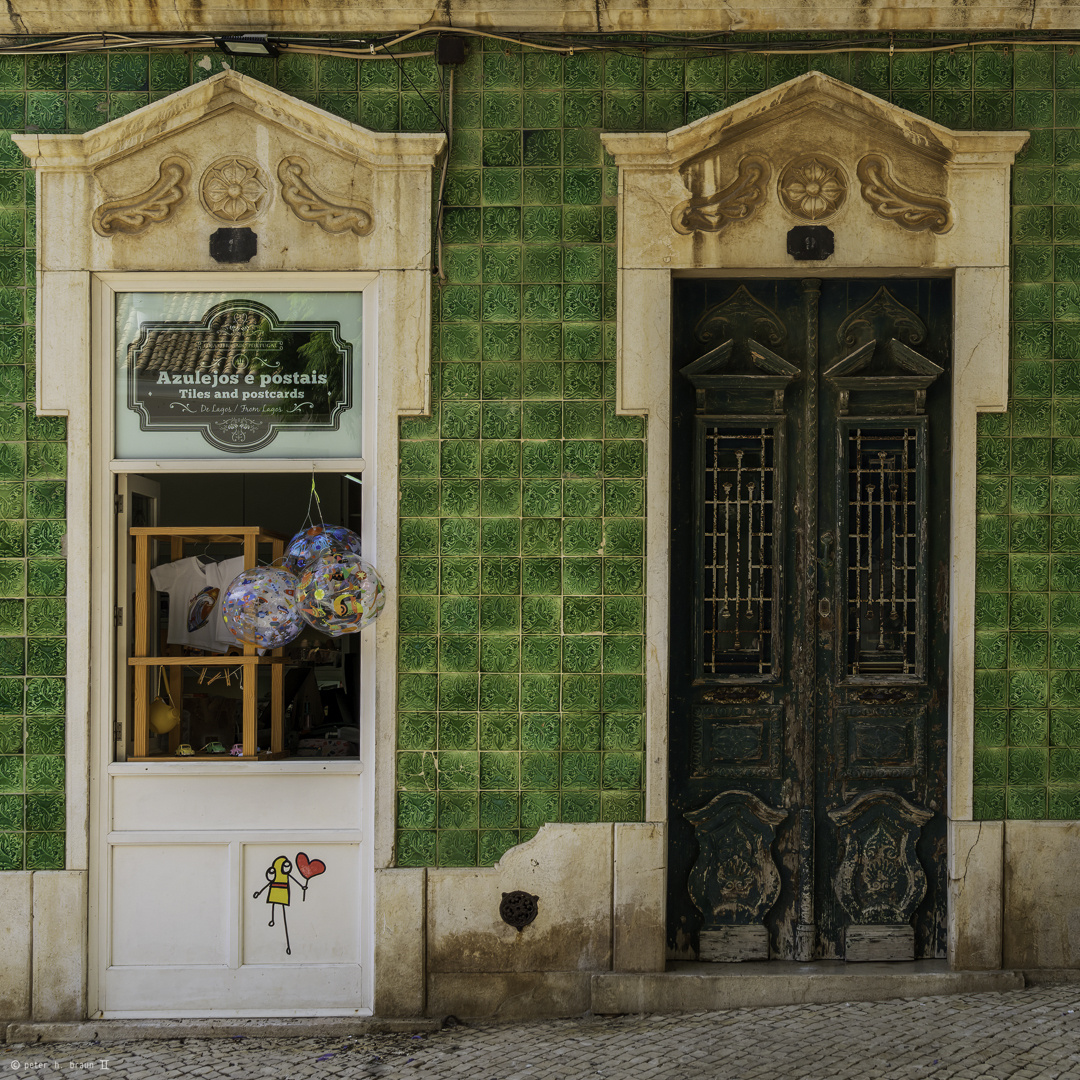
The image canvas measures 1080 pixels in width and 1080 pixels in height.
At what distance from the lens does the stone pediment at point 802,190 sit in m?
5.05

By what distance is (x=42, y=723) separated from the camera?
5.07 m

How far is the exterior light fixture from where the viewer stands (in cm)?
495

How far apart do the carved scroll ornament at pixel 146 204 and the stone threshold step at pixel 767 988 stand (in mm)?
4424

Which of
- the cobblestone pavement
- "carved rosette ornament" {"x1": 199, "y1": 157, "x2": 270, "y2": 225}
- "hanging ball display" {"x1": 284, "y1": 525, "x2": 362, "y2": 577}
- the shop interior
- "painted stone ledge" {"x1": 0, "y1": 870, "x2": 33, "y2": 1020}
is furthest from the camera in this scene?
the shop interior

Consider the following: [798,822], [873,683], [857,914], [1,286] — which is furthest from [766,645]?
[1,286]

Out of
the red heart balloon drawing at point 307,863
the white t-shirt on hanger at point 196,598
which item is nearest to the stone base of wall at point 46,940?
the red heart balloon drawing at point 307,863

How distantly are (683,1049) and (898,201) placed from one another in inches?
164

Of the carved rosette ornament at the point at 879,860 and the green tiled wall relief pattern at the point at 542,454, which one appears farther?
the carved rosette ornament at the point at 879,860

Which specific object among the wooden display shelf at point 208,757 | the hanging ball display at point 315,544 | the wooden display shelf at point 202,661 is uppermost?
the hanging ball display at point 315,544

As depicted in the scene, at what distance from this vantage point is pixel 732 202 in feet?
16.7

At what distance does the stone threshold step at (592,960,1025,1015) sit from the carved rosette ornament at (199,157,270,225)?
166 inches

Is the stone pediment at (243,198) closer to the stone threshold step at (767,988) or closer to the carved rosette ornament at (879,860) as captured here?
the carved rosette ornament at (879,860)

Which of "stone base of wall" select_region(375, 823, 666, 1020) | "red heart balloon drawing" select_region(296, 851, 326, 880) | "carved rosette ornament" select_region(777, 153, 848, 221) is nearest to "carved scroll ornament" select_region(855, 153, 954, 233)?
"carved rosette ornament" select_region(777, 153, 848, 221)

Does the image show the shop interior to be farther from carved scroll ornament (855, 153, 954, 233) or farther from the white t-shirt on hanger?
carved scroll ornament (855, 153, 954, 233)
